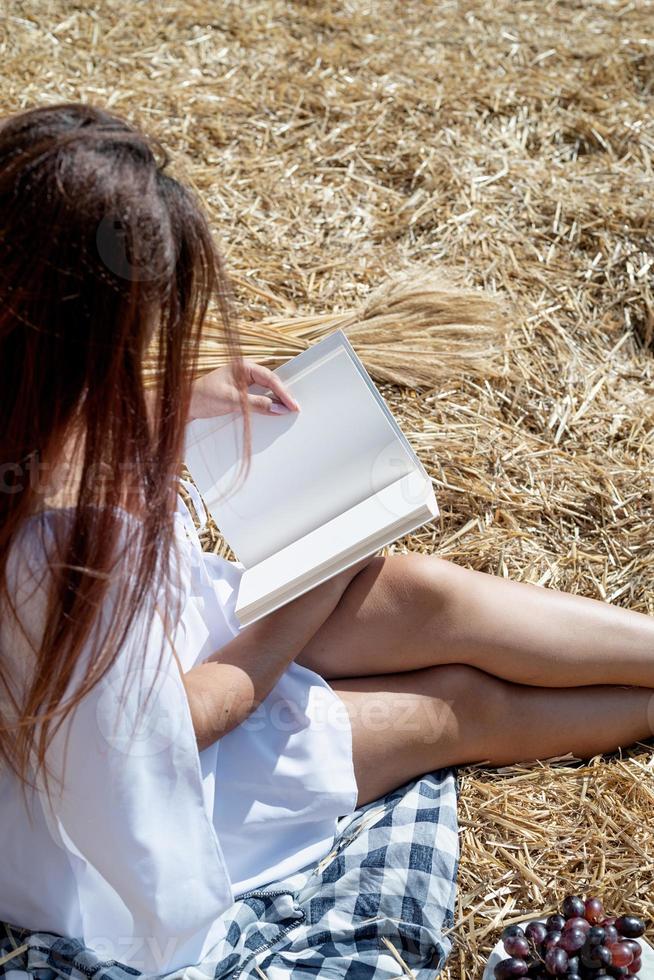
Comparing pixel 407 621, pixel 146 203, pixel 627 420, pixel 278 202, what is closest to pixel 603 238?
pixel 627 420

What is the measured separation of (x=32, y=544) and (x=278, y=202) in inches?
67.0

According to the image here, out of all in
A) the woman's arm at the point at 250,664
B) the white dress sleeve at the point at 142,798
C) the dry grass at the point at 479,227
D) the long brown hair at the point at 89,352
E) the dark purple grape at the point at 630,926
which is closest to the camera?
the long brown hair at the point at 89,352

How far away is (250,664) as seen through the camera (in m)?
1.25

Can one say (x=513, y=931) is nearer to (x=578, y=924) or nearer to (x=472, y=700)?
(x=578, y=924)

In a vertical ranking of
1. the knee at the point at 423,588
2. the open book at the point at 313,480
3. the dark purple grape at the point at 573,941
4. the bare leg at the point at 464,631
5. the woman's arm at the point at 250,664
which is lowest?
the dark purple grape at the point at 573,941

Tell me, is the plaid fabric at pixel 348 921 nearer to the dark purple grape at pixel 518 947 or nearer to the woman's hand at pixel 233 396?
the dark purple grape at pixel 518 947

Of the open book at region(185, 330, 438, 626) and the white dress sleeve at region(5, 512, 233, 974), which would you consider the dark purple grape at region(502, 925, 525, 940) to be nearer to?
the white dress sleeve at region(5, 512, 233, 974)

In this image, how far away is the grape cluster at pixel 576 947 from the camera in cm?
122

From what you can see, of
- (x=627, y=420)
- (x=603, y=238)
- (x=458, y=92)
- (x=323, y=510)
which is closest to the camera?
(x=323, y=510)

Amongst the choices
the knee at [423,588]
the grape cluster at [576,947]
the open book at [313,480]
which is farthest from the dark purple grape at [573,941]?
the open book at [313,480]

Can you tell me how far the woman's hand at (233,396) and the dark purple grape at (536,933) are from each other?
752 millimetres

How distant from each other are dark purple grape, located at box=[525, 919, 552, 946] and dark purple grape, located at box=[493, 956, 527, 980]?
0.16ft

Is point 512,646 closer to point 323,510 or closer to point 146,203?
point 323,510

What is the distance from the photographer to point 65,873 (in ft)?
3.93
